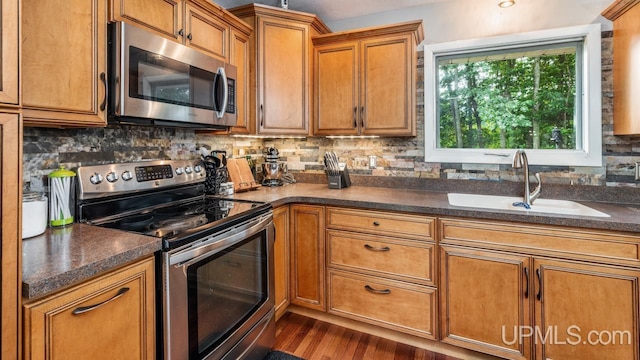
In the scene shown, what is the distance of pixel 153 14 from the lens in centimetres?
160

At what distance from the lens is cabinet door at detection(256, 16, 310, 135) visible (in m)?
2.37

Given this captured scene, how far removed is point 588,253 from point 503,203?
607mm

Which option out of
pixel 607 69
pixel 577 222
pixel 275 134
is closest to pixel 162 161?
pixel 275 134

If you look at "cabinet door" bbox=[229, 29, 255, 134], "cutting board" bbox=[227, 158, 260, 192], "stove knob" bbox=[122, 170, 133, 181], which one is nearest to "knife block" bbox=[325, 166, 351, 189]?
"cutting board" bbox=[227, 158, 260, 192]

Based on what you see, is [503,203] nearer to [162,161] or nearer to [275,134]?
[275,134]

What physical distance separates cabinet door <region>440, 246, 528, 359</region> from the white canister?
6.36ft

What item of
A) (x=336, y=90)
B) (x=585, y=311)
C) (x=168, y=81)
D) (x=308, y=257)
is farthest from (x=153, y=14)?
(x=585, y=311)

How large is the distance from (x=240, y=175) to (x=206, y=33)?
101 cm

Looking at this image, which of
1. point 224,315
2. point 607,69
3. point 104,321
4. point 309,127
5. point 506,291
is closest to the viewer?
point 104,321

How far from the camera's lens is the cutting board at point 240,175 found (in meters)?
2.38

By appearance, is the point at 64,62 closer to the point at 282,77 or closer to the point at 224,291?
the point at 224,291

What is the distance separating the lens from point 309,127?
8.43 feet

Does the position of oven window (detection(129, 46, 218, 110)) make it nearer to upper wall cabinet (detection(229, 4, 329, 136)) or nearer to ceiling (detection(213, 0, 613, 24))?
upper wall cabinet (detection(229, 4, 329, 136))

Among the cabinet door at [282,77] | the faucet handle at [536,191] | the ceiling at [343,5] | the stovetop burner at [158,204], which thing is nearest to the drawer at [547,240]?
the faucet handle at [536,191]
